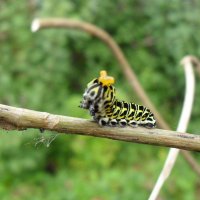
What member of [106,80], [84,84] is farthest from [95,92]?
[84,84]

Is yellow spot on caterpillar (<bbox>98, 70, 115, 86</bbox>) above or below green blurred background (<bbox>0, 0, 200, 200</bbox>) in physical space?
below

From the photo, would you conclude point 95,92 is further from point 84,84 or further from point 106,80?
point 84,84

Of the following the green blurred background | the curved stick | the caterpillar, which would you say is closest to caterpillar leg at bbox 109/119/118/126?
the caterpillar

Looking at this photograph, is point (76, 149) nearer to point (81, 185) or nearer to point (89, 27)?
point (81, 185)

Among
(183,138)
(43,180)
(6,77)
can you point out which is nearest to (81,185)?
(43,180)

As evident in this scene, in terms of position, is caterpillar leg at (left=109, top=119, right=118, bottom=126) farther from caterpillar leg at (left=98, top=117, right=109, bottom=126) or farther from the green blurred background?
the green blurred background

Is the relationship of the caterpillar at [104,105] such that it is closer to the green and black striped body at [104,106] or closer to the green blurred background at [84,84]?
the green and black striped body at [104,106]
